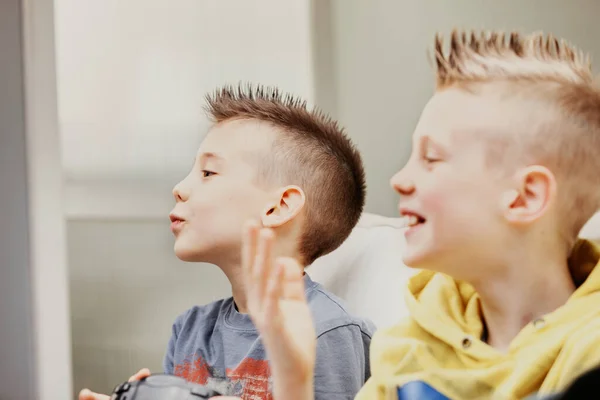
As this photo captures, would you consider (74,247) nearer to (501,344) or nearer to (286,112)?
(286,112)

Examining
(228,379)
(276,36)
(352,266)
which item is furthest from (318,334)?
(276,36)

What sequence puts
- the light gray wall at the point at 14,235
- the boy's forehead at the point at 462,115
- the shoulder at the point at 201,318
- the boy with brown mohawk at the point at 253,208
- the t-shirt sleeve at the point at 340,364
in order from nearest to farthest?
the boy's forehead at the point at 462,115
the t-shirt sleeve at the point at 340,364
the boy with brown mohawk at the point at 253,208
the shoulder at the point at 201,318
the light gray wall at the point at 14,235

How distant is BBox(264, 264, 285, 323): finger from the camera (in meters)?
0.67

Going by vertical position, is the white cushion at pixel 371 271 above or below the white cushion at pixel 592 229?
below

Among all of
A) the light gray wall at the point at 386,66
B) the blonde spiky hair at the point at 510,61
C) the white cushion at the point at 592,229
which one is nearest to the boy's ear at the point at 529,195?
the blonde spiky hair at the point at 510,61

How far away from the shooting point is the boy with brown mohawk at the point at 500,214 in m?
0.75

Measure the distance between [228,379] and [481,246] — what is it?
506 millimetres

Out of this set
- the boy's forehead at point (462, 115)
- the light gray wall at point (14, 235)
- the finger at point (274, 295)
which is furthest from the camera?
the light gray wall at point (14, 235)

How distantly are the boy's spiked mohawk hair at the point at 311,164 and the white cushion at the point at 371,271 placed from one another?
53 millimetres

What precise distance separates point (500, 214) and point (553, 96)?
131mm

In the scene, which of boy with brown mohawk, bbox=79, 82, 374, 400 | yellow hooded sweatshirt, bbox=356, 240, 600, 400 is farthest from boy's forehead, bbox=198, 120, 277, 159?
yellow hooded sweatshirt, bbox=356, 240, 600, 400

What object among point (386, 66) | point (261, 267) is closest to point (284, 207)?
point (261, 267)

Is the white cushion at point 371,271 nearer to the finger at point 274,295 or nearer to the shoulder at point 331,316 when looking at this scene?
the shoulder at point 331,316

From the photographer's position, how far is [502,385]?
717 mm
